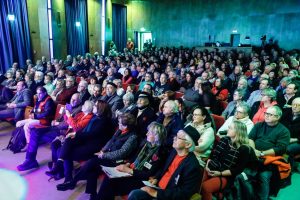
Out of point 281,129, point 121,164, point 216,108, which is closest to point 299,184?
point 281,129

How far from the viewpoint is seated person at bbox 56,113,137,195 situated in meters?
2.68

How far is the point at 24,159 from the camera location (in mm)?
3695

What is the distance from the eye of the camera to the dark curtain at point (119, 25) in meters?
15.1

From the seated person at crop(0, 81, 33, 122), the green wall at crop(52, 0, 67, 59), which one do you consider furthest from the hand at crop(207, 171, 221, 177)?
the green wall at crop(52, 0, 67, 59)

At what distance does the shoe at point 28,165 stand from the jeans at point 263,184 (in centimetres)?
285

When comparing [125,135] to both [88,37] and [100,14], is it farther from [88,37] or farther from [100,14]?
[100,14]

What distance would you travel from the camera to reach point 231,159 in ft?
7.96

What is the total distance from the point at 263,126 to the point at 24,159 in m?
3.31

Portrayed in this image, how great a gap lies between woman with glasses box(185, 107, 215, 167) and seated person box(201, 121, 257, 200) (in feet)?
0.41

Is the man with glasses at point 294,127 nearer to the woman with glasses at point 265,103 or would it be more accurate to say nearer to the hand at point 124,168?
the woman with glasses at point 265,103

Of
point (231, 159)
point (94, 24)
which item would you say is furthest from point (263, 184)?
point (94, 24)

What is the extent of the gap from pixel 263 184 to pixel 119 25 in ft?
47.7

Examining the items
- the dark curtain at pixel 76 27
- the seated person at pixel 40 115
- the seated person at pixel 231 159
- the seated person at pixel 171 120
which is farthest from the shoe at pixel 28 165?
the dark curtain at pixel 76 27

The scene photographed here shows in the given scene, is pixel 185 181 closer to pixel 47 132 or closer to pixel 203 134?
pixel 203 134
